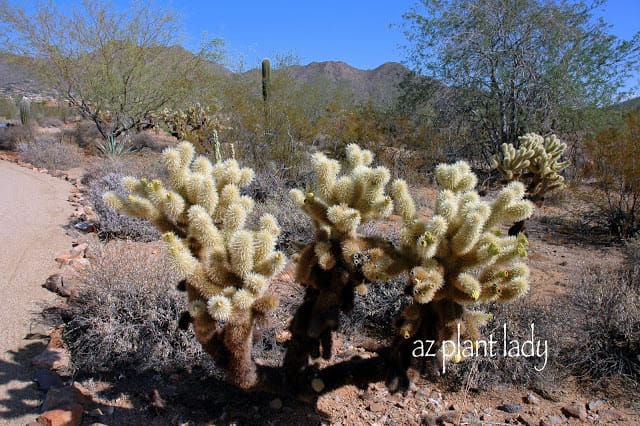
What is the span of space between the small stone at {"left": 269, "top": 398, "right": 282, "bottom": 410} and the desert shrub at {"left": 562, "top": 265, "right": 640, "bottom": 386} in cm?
226

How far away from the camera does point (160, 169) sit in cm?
933

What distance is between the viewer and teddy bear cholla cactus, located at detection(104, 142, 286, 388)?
203cm

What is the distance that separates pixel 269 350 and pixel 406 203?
1.74 meters

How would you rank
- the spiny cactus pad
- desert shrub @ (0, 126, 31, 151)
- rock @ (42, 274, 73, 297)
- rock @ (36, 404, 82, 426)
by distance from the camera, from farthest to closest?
desert shrub @ (0, 126, 31, 151)
rock @ (42, 274, 73, 297)
rock @ (36, 404, 82, 426)
the spiny cactus pad

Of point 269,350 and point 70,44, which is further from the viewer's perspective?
point 70,44

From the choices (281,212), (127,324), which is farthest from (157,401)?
(281,212)

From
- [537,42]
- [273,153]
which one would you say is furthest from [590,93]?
[273,153]

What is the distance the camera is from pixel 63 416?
92.6 inches

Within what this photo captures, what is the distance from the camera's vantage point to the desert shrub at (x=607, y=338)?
131 inches

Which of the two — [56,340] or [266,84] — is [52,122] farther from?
[56,340]

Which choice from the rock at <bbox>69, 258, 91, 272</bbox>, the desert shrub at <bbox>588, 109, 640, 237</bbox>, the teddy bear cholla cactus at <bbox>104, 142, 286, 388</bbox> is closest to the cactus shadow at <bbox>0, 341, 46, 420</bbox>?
the teddy bear cholla cactus at <bbox>104, 142, 286, 388</bbox>

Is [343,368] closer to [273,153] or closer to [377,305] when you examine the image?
[377,305]

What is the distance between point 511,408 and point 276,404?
5.20ft

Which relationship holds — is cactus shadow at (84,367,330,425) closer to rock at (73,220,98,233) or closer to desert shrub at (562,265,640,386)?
desert shrub at (562,265,640,386)
